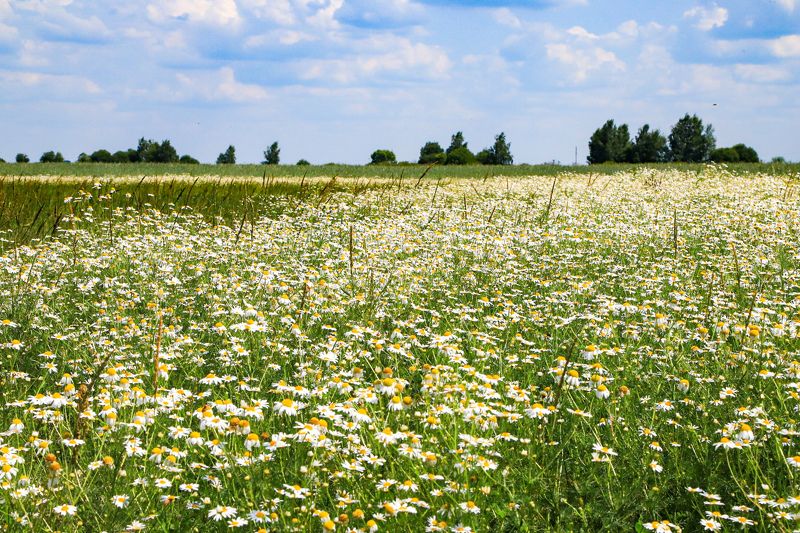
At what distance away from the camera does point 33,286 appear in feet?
21.4

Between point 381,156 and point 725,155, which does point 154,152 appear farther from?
point 725,155

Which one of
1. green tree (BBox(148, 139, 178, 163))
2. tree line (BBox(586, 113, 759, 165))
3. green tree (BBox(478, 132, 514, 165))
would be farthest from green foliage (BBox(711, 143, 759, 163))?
green tree (BBox(148, 139, 178, 163))

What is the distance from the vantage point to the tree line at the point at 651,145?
85.5 metres

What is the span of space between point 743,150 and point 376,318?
9047 centimetres

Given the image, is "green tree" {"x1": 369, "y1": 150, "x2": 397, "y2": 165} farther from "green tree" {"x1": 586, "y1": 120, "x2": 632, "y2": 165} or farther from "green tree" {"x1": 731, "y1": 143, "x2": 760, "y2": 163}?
"green tree" {"x1": 731, "y1": 143, "x2": 760, "y2": 163}

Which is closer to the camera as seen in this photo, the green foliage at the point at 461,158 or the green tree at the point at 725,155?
the green tree at the point at 725,155

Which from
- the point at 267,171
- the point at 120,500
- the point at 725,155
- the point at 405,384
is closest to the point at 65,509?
the point at 120,500

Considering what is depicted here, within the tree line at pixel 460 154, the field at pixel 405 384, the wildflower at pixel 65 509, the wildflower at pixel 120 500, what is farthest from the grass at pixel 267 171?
the tree line at pixel 460 154

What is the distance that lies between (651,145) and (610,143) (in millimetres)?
5597

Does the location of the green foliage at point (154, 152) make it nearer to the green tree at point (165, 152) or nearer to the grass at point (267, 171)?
the green tree at point (165, 152)

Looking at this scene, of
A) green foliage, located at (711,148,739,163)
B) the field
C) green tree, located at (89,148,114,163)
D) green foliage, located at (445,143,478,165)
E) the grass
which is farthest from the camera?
green tree, located at (89,148,114,163)

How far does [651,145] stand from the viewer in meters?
86.4

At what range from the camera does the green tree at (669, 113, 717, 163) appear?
87.9m

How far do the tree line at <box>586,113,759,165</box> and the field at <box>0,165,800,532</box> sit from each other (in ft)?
264
